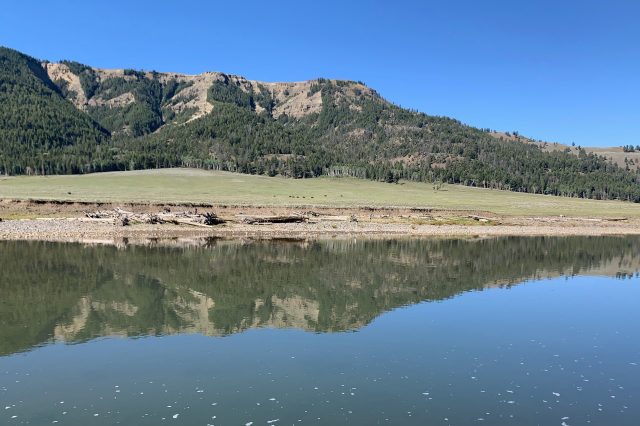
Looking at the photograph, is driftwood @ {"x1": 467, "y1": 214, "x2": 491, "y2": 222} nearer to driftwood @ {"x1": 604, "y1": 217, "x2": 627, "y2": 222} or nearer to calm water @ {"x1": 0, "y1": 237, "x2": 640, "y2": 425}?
driftwood @ {"x1": 604, "y1": 217, "x2": 627, "y2": 222}

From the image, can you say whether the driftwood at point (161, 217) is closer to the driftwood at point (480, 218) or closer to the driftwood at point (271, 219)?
the driftwood at point (271, 219)

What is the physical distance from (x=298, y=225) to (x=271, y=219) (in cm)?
387

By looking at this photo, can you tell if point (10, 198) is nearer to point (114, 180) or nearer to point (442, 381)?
point (114, 180)

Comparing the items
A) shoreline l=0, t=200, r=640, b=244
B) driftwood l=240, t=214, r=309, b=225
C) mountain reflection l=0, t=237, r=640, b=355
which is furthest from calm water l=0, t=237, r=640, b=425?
driftwood l=240, t=214, r=309, b=225

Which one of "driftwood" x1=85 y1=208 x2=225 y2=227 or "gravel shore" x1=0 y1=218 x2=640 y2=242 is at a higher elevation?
"driftwood" x1=85 y1=208 x2=225 y2=227

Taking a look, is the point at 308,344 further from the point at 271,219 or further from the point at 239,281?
the point at 271,219

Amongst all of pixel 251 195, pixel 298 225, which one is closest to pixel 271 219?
pixel 298 225

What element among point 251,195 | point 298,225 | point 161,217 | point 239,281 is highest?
point 251,195

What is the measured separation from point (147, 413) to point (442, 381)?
922 cm

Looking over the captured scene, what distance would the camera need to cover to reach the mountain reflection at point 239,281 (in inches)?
887

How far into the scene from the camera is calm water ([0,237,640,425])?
542 inches

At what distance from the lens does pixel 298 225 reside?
6656 cm

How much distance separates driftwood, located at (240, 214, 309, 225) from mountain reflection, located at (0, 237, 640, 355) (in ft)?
46.1

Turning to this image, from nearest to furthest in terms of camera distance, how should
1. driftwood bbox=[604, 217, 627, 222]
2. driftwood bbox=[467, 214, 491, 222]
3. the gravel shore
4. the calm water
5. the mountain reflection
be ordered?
the calm water
the mountain reflection
the gravel shore
driftwood bbox=[467, 214, 491, 222]
driftwood bbox=[604, 217, 627, 222]
